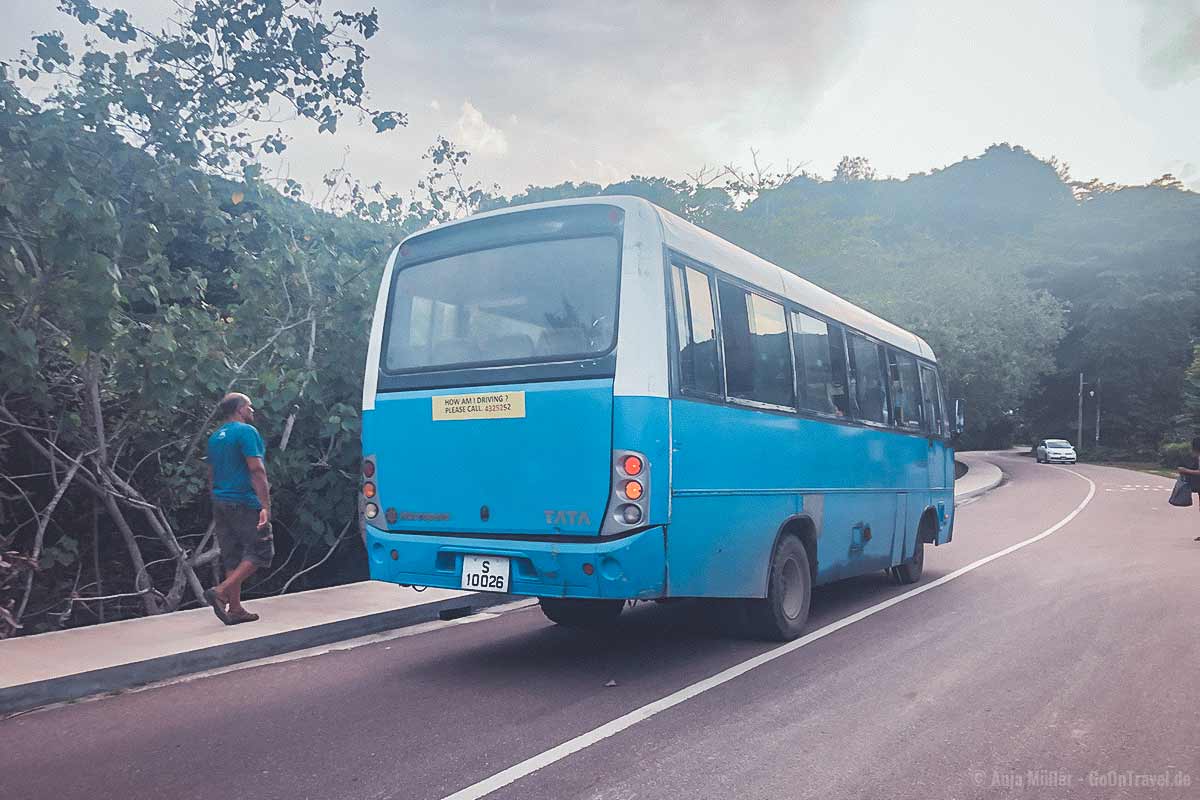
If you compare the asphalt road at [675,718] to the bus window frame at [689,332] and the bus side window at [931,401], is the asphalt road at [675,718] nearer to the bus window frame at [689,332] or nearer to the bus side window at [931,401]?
the bus window frame at [689,332]

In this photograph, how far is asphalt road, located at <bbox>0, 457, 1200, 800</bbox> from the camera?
4.43m

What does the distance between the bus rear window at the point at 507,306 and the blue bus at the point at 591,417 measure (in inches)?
0.6

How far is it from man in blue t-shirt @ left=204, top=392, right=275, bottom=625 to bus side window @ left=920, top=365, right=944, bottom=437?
794cm

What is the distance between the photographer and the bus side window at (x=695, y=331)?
248 inches

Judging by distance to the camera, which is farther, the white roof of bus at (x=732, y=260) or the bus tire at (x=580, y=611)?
the bus tire at (x=580, y=611)

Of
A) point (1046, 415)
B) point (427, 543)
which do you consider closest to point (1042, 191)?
point (1046, 415)

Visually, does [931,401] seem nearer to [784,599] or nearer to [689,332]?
[784,599]

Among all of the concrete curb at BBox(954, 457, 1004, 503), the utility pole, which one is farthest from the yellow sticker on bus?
the utility pole

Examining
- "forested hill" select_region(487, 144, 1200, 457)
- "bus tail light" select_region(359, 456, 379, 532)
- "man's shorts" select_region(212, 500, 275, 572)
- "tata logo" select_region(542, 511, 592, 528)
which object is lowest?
"man's shorts" select_region(212, 500, 275, 572)

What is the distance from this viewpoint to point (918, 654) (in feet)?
23.6

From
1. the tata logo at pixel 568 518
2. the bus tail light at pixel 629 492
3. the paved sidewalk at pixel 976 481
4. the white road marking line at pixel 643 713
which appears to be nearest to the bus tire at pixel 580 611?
the white road marking line at pixel 643 713

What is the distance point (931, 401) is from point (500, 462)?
768cm

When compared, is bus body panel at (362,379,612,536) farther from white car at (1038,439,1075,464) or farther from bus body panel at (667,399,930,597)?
white car at (1038,439,1075,464)

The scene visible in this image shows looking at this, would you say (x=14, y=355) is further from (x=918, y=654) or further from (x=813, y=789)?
(x=918, y=654)
